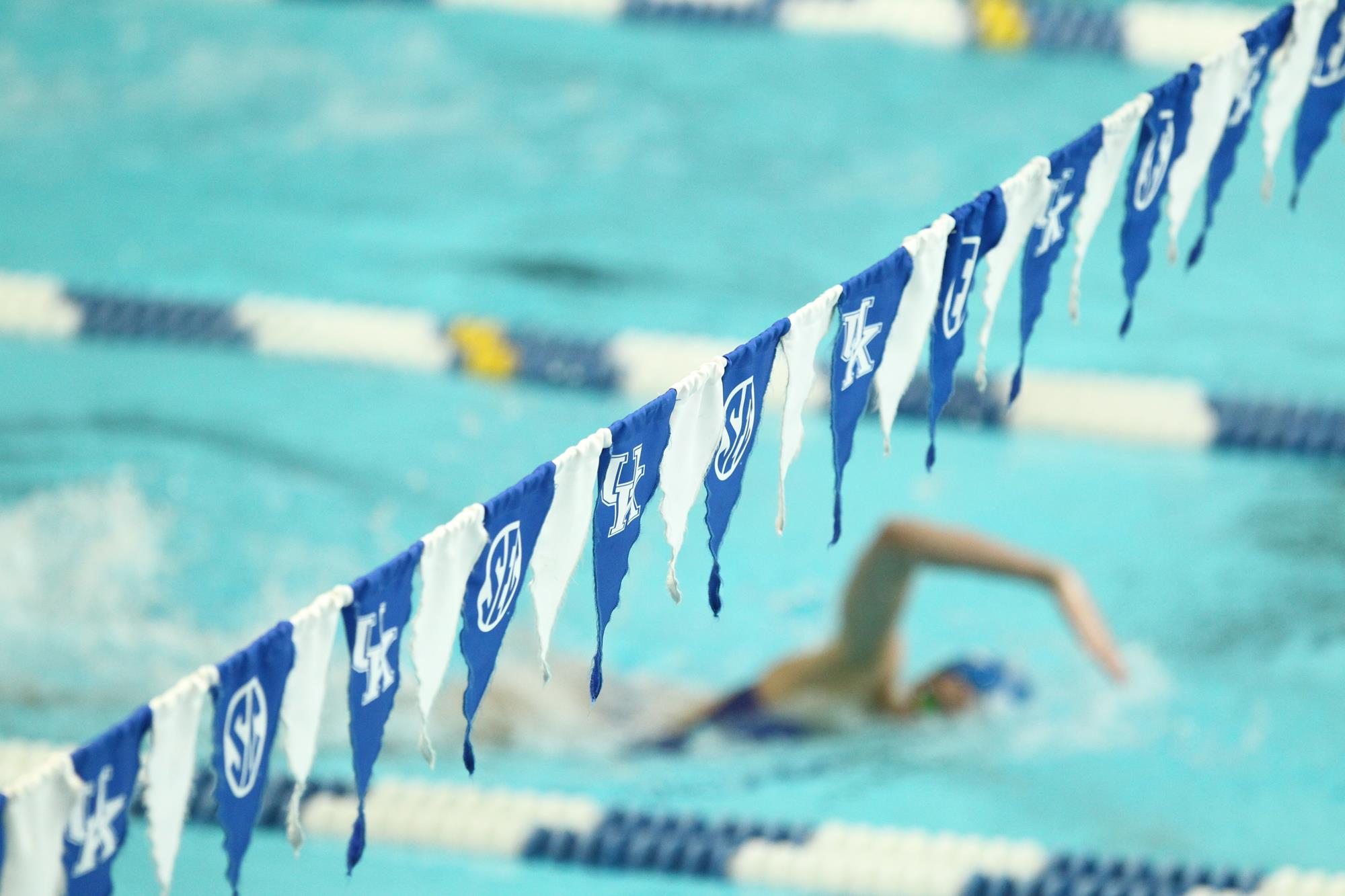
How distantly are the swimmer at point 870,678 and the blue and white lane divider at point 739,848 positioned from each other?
Result: 0.42 metres

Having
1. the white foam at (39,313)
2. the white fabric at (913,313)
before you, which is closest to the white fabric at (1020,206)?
the white fabric at (913,313)

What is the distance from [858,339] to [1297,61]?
Answer: 1.38 m

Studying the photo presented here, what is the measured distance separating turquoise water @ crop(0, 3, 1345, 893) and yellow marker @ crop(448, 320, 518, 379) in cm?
10

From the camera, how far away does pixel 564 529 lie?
2990 mm

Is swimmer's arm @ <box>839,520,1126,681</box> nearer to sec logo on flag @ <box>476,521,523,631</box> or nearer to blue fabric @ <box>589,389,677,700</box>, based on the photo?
blue fabric @ <box>589,389,677,700</box>

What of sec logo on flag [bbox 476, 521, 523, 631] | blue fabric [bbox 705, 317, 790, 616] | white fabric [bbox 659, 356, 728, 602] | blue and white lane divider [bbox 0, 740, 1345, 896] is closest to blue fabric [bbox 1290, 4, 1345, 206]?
blue and white lane divider [bbox 0, 740, 1345, 896]

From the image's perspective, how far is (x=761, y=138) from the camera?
8.02m

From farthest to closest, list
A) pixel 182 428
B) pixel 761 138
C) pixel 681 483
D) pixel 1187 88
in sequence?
1. pixel 761 138
2. pixel 182 428
3. pixel 1187 88
4. pixel 681 483

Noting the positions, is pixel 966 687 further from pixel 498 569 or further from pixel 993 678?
pixel 498 569

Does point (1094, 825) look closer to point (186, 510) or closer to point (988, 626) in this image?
point (988, 626)

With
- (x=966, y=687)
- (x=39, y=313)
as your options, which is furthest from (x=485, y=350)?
(x=966, y=687)

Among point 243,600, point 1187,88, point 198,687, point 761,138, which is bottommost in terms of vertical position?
point 243,600

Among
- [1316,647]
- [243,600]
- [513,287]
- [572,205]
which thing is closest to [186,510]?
[243,600]

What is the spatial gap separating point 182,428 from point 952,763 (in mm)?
2753
